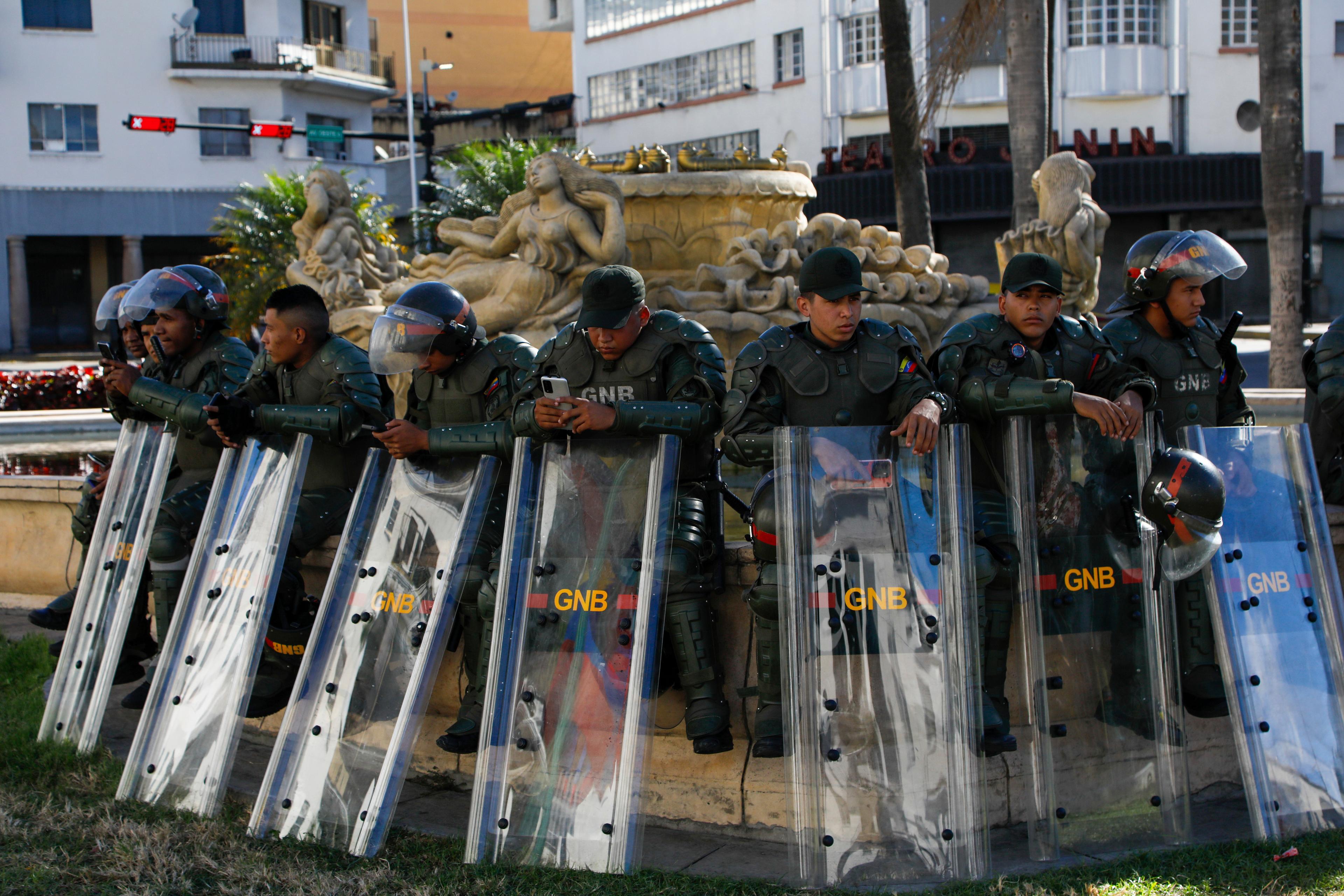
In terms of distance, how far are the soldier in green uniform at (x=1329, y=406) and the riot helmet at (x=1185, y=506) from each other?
3.45 ft

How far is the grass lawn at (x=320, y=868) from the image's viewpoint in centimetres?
356

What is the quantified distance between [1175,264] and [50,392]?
1202 centimetres

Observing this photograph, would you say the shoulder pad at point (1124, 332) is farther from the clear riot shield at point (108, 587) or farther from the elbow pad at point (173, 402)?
the clear riot shield at point (108, 587)

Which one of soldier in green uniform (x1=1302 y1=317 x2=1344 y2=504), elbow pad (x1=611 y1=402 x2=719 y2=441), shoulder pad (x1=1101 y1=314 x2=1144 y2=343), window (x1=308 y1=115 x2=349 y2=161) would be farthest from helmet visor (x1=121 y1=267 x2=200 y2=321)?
window (x1=308 y1=115 x2=349 y2=161)

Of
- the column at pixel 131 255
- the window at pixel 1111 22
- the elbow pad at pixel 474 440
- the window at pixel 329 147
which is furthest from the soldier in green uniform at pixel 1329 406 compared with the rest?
the column at pixel 131 255

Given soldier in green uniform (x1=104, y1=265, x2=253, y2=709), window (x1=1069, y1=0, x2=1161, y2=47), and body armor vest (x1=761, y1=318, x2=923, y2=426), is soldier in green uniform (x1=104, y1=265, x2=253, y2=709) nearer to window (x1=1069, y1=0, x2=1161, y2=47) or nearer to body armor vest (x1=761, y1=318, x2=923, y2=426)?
body armor vest (x1=761, y1=318, x2=923, y2=426)

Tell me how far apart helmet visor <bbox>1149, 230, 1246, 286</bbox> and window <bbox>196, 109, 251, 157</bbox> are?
1385 inches

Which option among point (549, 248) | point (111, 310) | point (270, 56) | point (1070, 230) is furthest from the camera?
point (270, 56)

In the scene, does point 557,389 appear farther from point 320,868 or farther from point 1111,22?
point 1111,22

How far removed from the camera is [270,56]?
37.7 m

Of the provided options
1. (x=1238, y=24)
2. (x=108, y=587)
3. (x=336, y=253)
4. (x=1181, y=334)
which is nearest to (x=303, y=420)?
(x=108, y=587)

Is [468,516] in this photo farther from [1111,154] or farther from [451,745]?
[1111,154]

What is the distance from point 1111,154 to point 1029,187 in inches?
806

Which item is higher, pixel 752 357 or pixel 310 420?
pixel 752 357
